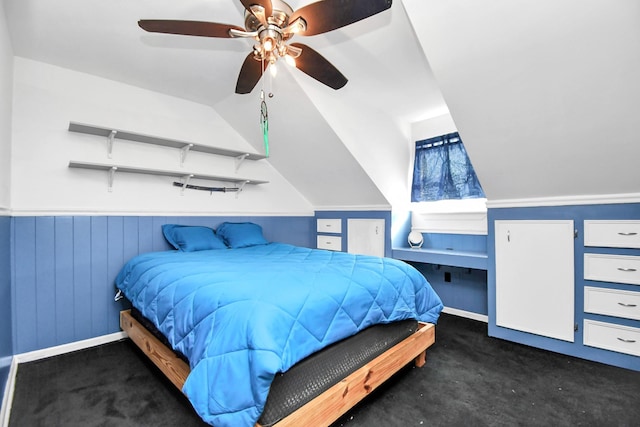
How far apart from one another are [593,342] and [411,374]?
142cm

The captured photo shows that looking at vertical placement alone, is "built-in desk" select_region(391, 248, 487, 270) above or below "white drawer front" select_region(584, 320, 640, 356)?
above

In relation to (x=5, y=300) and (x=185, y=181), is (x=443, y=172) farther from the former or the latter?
(x=5, y=300)

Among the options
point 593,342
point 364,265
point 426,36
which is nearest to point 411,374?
point 364,265

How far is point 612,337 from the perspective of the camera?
2.09 metres

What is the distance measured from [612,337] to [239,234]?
10.5ft

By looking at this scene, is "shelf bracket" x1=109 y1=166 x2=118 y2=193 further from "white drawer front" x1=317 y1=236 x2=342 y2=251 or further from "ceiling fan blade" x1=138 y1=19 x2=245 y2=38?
"white drawer front" x1=317 y1=236 x2=342 y2=251

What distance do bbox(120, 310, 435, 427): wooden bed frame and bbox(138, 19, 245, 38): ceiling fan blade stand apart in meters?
1.72

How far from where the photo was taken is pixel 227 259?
2254 mm

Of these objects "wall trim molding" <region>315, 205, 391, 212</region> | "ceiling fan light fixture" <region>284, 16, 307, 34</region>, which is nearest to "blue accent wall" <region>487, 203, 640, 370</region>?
"wall trim molding" <region>315, 205, 391, 212</region>

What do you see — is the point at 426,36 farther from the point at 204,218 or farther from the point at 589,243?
the point at 204,218

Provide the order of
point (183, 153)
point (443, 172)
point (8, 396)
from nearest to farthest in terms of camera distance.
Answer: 1. point (8, 396)
2. point (183, 153)
3. point (443, 172)

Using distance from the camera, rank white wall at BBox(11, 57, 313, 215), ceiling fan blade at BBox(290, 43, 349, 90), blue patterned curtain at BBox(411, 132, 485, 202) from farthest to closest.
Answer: blue patterned curtain at BBox(411, 132, 485, 202) < white wall at BBox(11, 57, 313, 215) < ceiling fan blade at BBox(290, 43, 349, 90)

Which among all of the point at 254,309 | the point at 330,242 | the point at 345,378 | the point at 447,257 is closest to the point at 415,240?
the point at 447,257

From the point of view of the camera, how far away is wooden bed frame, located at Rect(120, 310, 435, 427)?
127cm
